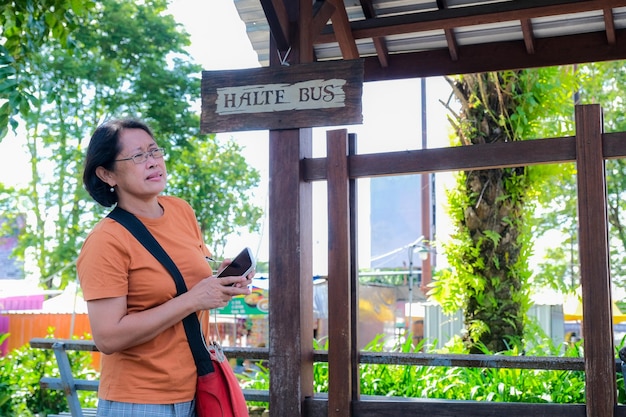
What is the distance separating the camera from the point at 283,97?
4074 millimetres

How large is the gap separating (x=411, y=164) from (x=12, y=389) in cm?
620

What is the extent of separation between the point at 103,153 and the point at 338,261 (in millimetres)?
1997

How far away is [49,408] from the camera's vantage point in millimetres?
8805

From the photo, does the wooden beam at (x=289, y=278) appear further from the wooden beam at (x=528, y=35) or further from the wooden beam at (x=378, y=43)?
the wooden beam at (x=528, y=35)

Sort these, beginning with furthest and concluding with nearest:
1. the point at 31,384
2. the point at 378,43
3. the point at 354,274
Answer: the point at 31,384, the point at 378,43, the point at 354,274

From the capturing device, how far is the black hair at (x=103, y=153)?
2338mm

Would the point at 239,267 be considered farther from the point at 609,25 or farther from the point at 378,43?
the point at 609,25

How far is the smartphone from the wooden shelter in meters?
1.81

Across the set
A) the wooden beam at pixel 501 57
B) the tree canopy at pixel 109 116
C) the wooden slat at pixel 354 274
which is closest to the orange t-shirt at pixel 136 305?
the wooden slat at pixel 354 274

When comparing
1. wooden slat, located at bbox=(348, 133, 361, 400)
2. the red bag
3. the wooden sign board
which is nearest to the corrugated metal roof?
the wooden sign board

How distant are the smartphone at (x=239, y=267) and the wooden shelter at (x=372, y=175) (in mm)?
1807

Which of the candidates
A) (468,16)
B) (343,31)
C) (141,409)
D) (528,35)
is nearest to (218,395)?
(141,409)

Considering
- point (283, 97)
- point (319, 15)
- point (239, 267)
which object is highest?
point (319, 15)

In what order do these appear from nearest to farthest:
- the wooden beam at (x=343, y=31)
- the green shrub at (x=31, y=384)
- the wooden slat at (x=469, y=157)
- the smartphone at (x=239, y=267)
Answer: the smartphone at (x=239, y=267), the wooden slat at (x=469, y=157), the wooden beam at (x=343, y=31), the green shrub at (x=31, y=384)
